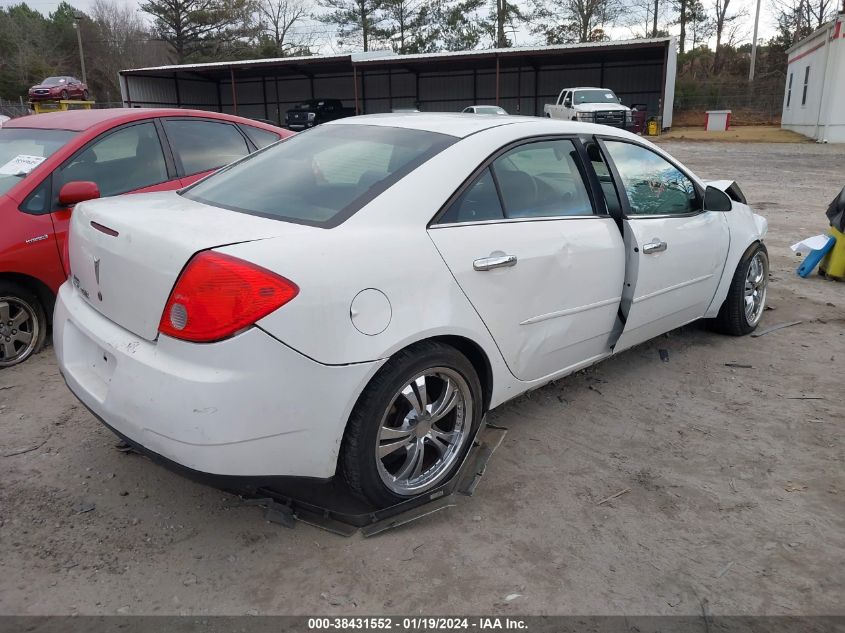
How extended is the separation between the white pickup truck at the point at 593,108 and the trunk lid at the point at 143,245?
74.9 ft

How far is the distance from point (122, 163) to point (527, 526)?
3.84m

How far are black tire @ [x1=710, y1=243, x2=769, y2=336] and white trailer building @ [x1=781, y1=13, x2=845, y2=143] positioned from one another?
25.8 m

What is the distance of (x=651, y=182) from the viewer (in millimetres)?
3982

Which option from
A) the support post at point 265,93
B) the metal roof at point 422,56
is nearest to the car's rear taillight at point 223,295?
the metal roof at point 422,56

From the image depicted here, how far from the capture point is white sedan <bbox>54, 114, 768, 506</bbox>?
2188mm

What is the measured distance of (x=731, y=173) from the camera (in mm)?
16062

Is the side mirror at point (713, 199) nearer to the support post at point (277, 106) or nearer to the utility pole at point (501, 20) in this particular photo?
the support post at point (277, 106)

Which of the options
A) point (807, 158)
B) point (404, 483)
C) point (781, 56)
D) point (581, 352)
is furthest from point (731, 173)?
point (781, 56)

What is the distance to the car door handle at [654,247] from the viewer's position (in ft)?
11.9

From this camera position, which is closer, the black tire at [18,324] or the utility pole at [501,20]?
the black tire at [18,324]

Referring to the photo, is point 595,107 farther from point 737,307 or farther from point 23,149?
point 23,149

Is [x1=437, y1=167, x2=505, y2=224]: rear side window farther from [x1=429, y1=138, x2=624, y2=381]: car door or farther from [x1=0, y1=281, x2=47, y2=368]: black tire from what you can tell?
[x1=0, y1=281, x2=47, y2=368]: black tire

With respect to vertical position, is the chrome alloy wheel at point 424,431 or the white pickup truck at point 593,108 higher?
the white pickup truck at point 593,108

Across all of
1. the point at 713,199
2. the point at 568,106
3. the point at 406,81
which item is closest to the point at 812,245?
the point at 713,199
